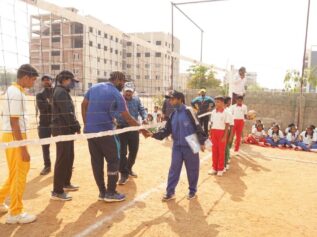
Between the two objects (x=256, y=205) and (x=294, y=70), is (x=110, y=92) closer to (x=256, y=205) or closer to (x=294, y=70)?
(x=256, y=205)

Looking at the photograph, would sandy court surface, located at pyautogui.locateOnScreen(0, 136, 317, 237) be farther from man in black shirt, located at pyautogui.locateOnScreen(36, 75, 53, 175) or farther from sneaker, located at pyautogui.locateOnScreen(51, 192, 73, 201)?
man in black shirt, located at pyautogui.locateOnScreen(36, 75, 53, 175)

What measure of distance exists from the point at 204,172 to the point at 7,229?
4.20m

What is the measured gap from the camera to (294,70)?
2273 cm

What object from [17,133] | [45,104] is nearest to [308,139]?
[45,104]

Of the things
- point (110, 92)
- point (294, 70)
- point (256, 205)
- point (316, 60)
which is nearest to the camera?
point (110, 92)

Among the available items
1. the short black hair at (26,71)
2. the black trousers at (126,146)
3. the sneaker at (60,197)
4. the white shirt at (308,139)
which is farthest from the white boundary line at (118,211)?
the white shirt at (308,139)

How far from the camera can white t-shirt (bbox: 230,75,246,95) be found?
9656 millimetres

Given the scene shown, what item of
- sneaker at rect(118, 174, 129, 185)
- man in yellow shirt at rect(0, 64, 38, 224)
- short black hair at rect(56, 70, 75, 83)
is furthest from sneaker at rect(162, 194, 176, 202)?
short black hair at rect(56, 70, 75, 83)

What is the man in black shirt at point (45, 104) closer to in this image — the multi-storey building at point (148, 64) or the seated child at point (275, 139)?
the multi-storey building at point (148, 64)

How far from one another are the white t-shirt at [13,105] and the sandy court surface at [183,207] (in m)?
1.29

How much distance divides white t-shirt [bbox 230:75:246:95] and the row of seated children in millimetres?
2199

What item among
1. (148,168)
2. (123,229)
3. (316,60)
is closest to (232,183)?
(148,168)

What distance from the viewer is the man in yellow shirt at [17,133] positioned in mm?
3613

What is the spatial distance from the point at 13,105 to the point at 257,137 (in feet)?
30.7
